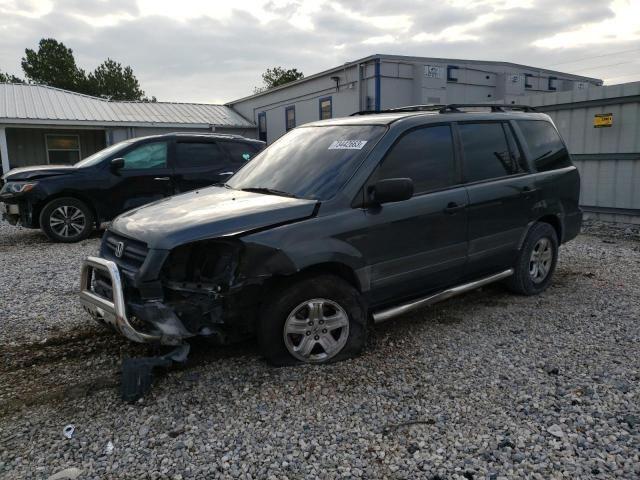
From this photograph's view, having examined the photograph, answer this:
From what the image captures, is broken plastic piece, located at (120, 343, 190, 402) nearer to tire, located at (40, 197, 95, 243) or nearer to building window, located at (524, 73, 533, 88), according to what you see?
tire, located at (40, 197, 95, 243)

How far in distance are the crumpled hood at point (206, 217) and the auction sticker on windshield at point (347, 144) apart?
647 millimetres

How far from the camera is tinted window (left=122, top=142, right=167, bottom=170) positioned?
8219mm

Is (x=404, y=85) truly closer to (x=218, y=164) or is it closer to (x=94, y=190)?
(x=218, y=164)

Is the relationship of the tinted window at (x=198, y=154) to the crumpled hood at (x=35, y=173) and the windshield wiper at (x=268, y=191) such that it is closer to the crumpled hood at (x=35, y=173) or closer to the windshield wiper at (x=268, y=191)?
the crumpled hood at (x=35, y=173)

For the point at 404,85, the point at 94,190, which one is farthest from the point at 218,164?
the point at 404,85

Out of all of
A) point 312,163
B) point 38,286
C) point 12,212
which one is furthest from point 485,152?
point 12,212

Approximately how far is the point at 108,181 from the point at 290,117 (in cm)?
1188

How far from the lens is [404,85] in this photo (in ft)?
46.4

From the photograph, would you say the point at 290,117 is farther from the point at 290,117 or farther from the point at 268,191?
the point at 268,191

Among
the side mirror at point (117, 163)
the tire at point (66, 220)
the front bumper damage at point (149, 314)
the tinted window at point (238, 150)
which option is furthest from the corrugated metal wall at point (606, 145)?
the tire at point (66, 220)

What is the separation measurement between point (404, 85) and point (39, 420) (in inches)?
Result: 517

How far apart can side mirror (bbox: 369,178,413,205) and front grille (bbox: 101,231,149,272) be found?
5.20 ft

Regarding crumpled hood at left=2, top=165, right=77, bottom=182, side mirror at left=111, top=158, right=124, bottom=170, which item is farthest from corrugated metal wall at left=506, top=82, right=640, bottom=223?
crumpled hood at left=2, top=165, right=77, bottom=182

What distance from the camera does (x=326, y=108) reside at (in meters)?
16.5
